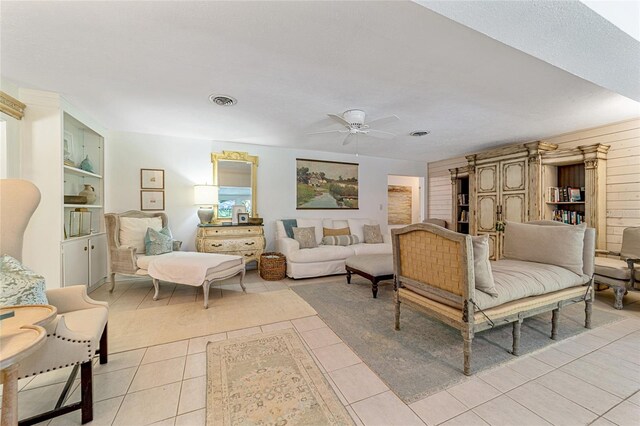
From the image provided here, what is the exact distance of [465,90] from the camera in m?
2.51

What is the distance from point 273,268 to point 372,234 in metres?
2.08

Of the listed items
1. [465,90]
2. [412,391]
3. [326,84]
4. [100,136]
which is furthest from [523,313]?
[100,136]

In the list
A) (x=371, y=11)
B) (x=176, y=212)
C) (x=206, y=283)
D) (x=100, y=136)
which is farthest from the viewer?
(x=176, y=212)

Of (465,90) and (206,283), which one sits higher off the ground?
(465,90)

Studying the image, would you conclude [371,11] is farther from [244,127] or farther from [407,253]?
[244,127]

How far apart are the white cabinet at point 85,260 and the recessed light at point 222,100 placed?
2317 mm

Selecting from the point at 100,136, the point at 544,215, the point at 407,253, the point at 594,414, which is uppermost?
the point at 100,136

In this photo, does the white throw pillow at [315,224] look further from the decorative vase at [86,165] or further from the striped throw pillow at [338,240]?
the decorative vase at [86,165]

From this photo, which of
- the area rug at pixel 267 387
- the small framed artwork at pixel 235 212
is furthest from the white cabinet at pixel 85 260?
the area rug at pixel 267 387

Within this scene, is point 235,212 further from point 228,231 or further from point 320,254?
point 320,254

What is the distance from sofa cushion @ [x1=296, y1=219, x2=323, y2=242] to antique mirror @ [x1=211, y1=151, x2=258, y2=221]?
0.88 meters

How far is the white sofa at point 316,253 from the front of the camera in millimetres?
4078

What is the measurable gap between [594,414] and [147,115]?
483 cm

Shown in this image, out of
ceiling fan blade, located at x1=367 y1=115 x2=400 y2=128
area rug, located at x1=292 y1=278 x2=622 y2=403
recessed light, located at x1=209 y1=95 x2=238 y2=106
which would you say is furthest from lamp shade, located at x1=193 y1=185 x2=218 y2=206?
ceiling fan blade, located at x1=367 y1=115 x2=400 y2=128
